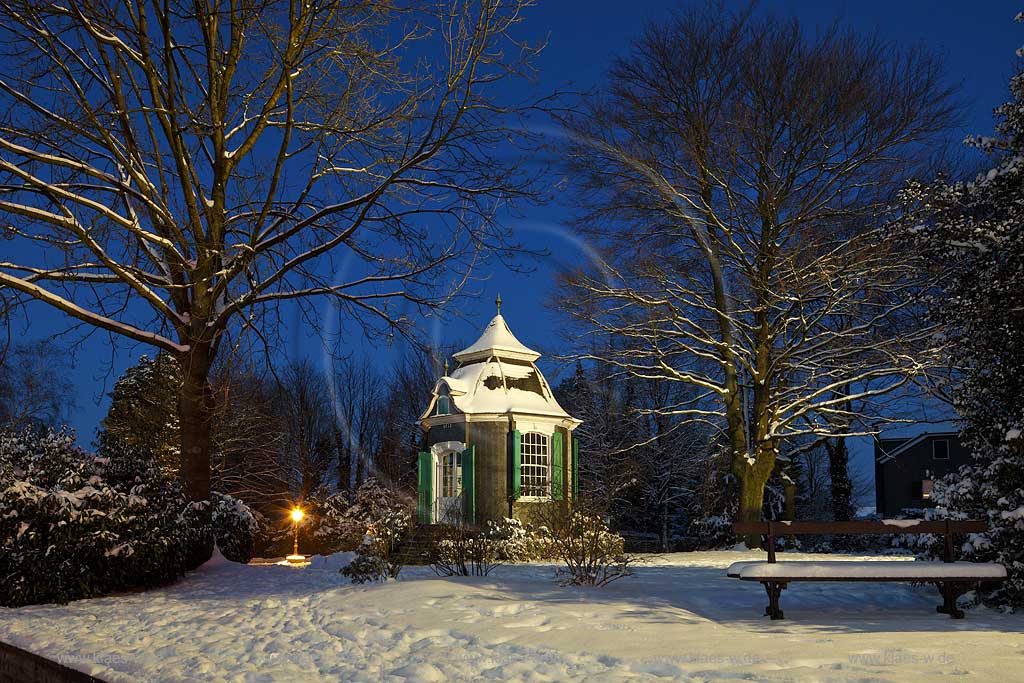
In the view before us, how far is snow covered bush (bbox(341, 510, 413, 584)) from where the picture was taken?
11.5m

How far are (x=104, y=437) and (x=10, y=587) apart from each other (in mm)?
18137

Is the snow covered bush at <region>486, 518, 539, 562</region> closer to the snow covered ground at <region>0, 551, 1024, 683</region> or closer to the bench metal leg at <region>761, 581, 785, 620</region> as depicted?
the snow covered ground at <region>0, 551, 1024, 683</region>

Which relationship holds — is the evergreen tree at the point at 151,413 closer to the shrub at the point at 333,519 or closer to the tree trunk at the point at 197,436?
the shrub at the point at 333,519

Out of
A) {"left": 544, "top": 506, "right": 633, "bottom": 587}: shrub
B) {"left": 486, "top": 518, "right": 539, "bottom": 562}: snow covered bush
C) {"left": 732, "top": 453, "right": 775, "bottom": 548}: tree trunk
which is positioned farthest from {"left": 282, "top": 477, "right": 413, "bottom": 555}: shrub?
{"left": 544, "top": 506, "right": 633, "bottom": 587}: shrub

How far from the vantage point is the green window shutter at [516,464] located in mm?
19766

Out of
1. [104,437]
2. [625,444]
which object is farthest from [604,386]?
[104,437]

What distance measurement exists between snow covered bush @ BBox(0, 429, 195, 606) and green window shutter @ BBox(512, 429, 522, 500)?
8.60 metres

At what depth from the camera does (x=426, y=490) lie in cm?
2088

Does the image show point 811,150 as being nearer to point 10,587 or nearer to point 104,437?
point 10,587

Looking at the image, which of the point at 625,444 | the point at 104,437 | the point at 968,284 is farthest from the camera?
the point at 625,444

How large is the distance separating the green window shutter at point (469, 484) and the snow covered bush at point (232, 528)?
551 cm

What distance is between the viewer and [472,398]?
2048cm

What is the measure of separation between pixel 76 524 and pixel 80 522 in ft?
0.17

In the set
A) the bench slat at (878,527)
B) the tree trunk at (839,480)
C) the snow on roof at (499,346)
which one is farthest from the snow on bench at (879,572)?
the tree trunk at (839,480)
